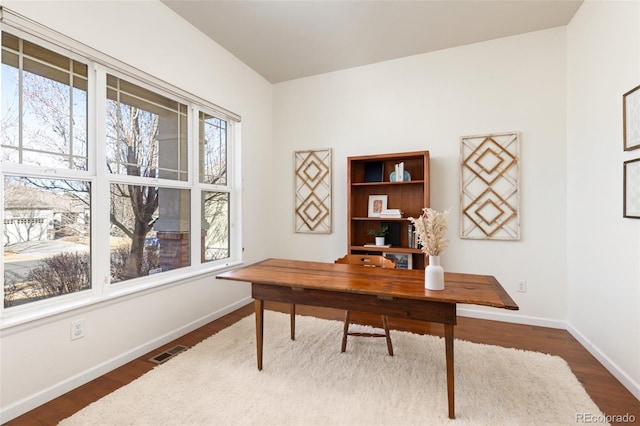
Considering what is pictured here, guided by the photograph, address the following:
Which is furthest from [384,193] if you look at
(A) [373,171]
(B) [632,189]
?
(B) [632,189]

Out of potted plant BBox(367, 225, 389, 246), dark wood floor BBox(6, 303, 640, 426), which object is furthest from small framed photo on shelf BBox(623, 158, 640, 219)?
potted plant BBox(367, 225, 389, 246)

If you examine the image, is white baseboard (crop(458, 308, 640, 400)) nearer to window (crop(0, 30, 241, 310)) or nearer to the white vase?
the white vase

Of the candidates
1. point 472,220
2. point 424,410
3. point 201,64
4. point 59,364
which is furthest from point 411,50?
point 59,364

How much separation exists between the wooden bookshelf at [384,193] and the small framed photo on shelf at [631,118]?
4.65ft

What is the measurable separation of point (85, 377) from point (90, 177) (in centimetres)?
128

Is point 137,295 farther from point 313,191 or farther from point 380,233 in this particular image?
point 380,233

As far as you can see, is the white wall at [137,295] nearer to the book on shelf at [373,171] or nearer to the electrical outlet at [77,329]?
the electrical outlet at [77,329]

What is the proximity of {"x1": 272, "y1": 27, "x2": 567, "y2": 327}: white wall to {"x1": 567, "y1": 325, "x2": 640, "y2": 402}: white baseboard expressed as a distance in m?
0.33

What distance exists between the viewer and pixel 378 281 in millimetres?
1722

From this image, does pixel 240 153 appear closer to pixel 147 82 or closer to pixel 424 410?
pixel 147 82

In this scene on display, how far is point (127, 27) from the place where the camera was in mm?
2121

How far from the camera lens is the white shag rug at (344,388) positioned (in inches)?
60.4

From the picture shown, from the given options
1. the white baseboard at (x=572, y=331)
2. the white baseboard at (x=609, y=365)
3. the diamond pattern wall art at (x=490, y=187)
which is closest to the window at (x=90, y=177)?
the diamond pattern wall art at (x=490, y=187)

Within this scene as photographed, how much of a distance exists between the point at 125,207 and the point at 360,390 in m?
2.09
